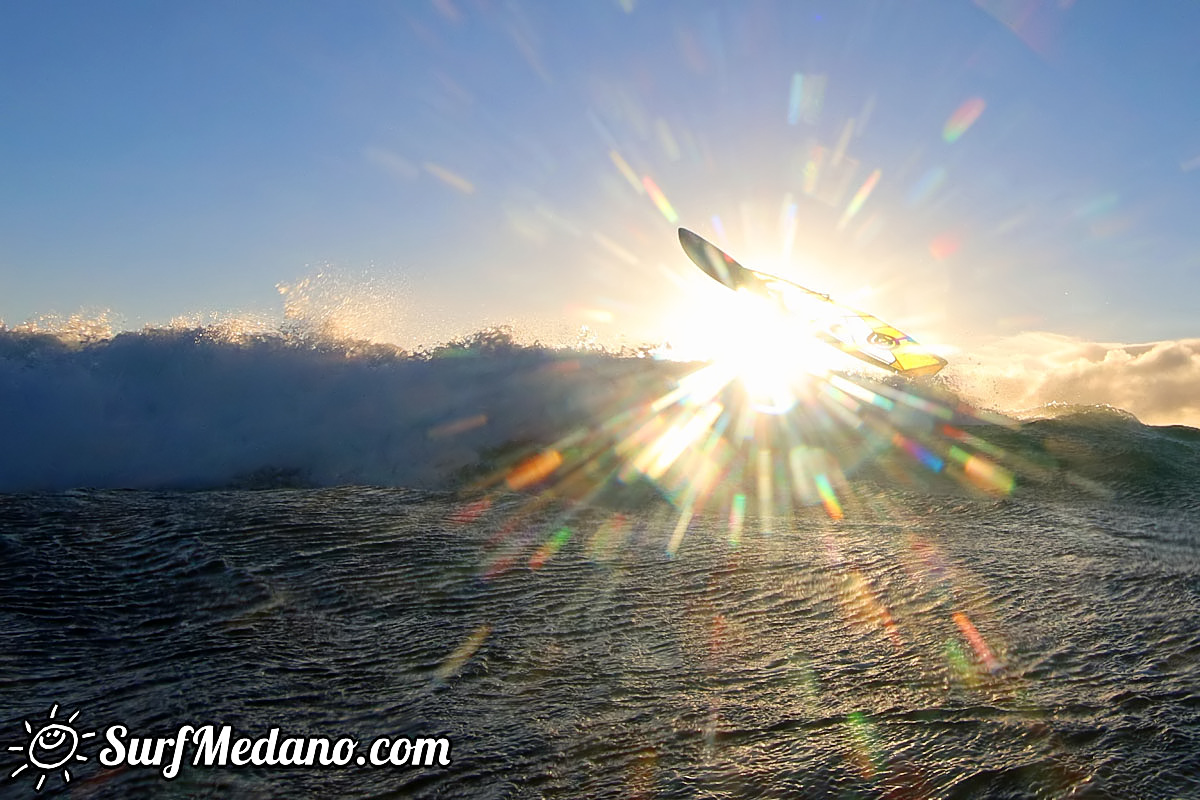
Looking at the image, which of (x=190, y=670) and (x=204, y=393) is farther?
(x=204, y=393)

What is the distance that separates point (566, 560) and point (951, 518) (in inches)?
145

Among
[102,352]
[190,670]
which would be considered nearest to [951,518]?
[190,670]

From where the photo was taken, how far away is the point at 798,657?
2.93 m

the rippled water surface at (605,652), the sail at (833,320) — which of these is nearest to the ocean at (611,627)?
the rippled water surface at (605,652)

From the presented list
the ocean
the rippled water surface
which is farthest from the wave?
the rippled water surface

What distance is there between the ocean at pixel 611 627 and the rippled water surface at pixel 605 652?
15 mm

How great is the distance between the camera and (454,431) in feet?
31.8

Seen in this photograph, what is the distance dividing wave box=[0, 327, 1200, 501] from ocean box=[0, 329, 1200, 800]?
100mm

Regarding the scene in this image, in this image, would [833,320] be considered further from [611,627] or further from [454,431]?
[611,627]

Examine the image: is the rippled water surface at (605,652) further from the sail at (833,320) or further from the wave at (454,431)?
the sail at (833,320)

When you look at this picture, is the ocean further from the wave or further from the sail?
the sail

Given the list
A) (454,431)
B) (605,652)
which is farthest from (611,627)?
(454,431)

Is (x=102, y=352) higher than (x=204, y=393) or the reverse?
higher

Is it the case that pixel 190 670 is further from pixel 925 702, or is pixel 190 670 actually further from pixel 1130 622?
pixel 1130 622
